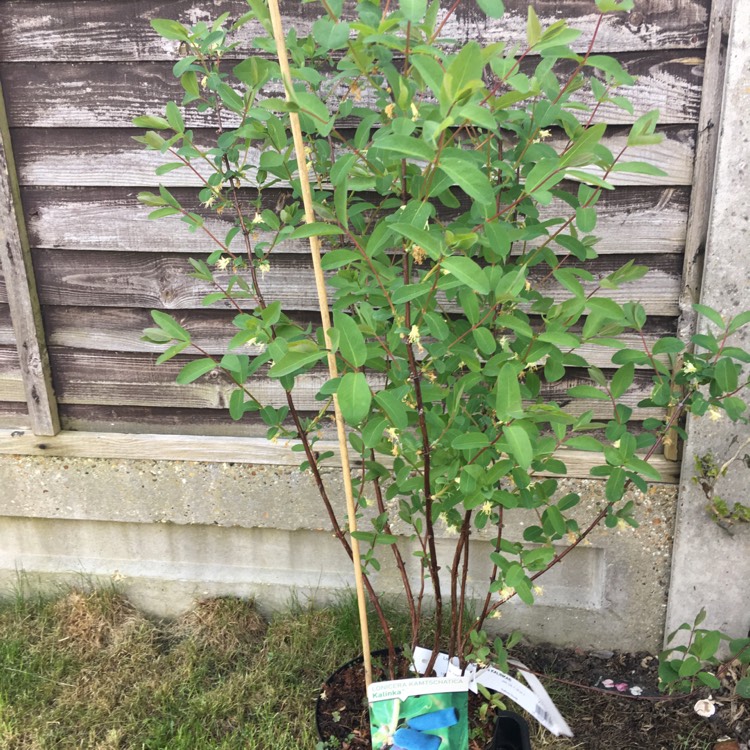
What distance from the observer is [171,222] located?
7.43 feet

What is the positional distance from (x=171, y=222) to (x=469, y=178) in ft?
4.81

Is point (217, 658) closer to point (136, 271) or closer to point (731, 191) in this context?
point (136, 271)

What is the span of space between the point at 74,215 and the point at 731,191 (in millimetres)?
2023

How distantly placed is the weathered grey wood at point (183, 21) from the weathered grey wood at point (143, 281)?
621 millimetres

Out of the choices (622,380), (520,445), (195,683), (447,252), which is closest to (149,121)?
(447,252)

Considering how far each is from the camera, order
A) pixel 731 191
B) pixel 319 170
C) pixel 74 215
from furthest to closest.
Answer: pixel 74 215 < pixel 731 191 < pixel 319 170

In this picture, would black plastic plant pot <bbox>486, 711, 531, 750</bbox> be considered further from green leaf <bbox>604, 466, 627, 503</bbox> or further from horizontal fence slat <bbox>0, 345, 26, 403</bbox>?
horizontal fence slat <bbox>0, 345, 26, 403</bbox>

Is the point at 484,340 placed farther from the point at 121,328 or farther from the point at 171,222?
the point at 121,328

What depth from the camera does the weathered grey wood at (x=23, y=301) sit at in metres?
2.27

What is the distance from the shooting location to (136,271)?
235 cm

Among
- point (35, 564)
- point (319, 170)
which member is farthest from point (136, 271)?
point (35, 564)

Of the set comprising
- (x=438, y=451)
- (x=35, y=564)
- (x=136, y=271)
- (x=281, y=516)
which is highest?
(x=136, y=271)

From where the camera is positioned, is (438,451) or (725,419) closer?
(438,451)

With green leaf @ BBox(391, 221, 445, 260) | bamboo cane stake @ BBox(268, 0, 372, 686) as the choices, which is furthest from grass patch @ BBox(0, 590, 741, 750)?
green leaf @ BBox(391, 221, 445, 260)
